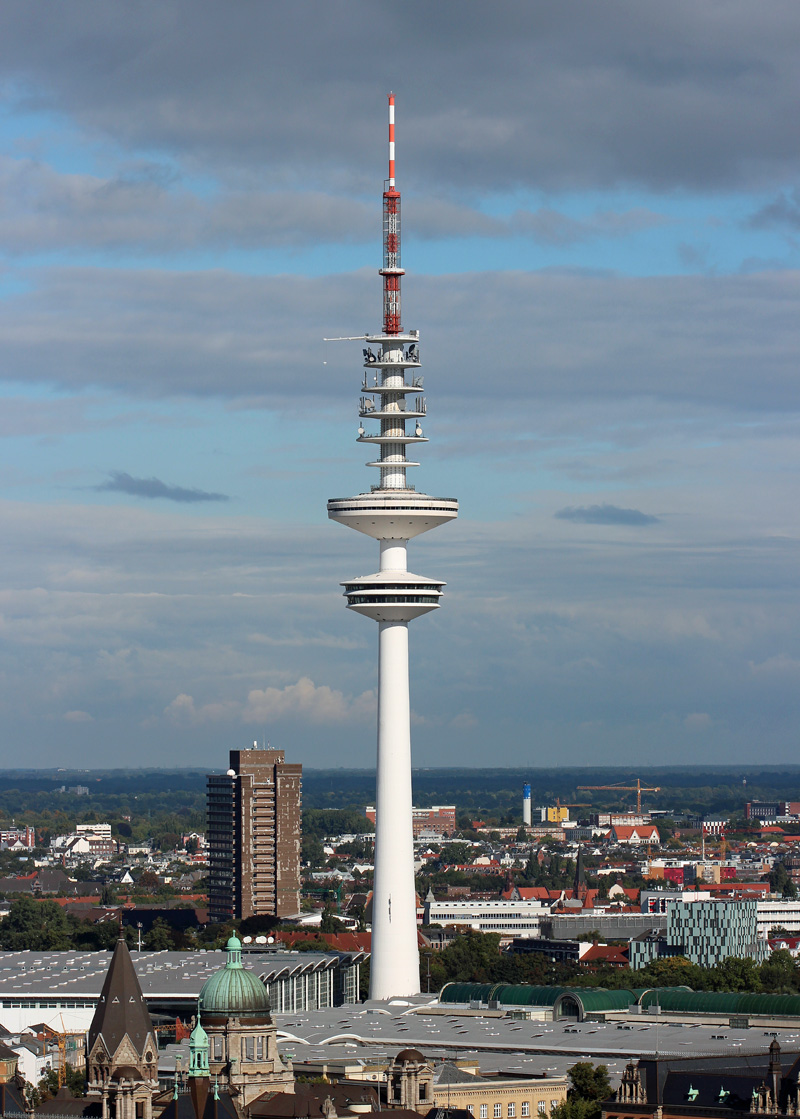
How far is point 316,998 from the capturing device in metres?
180

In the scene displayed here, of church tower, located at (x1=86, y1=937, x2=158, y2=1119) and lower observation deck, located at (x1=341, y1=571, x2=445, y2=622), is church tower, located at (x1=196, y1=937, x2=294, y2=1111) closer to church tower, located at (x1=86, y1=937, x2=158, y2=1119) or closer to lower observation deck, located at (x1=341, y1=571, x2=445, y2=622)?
church tower, located at (x1=86, y1=937, x2=158, y2=1119)

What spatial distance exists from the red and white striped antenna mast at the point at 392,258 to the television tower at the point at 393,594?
7 centimetres

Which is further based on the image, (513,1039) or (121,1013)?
(513,1039)

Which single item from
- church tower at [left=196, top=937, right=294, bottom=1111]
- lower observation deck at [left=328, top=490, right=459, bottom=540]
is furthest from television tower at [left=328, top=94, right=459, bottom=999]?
church tower at [left=196, top=937, right=294, bottom=1111]

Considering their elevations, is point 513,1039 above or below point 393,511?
below

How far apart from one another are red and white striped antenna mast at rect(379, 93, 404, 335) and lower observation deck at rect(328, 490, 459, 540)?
1005 centimetres

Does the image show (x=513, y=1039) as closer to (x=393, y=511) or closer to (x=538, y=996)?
(x=538, y=996)

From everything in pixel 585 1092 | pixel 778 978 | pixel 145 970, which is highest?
pixel 145 970

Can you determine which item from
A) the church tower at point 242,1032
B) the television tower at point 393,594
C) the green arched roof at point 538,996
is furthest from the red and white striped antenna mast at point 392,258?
the church tower at point 242,1032

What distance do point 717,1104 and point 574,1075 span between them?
15065 mm

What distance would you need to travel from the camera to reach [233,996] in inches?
4242

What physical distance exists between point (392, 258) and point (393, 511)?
56.9 ft

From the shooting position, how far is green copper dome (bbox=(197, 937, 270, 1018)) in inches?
4232

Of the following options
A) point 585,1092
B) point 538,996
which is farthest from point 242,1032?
point 538,996
